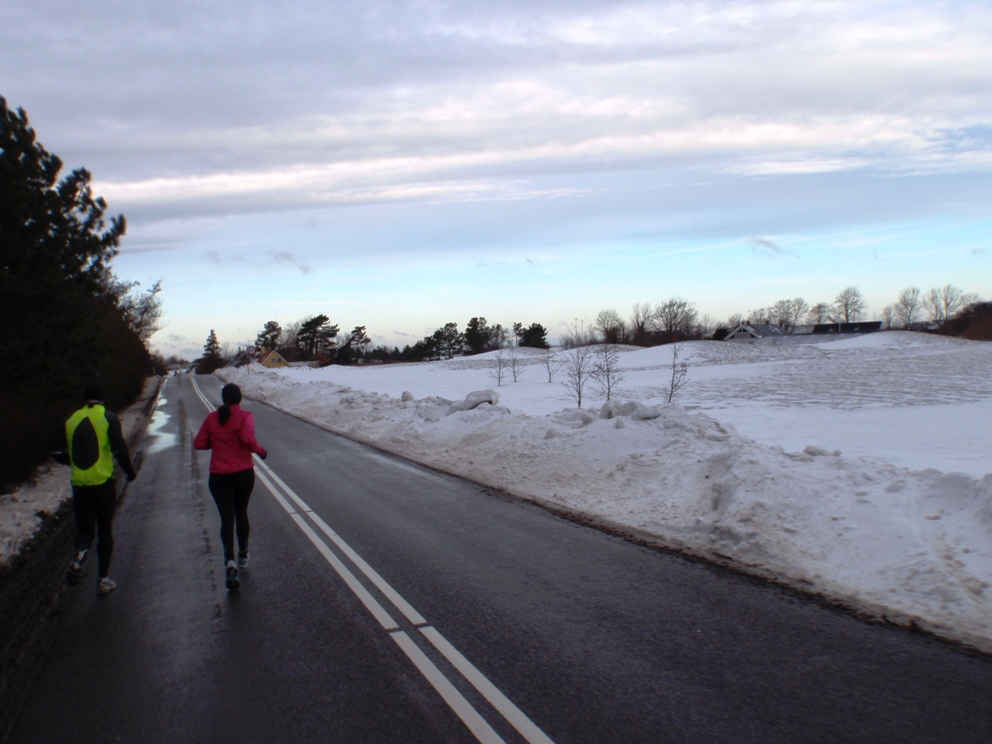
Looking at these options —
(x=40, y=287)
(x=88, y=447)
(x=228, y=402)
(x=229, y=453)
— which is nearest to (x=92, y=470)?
(x=88, y=447)

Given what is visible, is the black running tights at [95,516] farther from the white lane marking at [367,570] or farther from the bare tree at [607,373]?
the bare tree at [607,373]

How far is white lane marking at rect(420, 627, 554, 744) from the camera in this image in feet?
12.0

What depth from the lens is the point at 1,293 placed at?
11.2m

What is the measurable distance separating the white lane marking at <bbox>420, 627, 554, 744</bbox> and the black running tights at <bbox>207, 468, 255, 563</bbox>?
8.13 ft

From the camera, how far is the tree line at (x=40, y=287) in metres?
11.0

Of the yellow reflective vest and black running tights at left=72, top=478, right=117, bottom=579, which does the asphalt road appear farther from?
the yellow reflective vest

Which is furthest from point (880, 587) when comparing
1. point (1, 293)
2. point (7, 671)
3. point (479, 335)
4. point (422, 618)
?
point (479, 335)

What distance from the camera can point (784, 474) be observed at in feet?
26.8

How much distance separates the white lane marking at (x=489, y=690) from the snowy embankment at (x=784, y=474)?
296 cm

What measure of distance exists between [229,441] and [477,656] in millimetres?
3368

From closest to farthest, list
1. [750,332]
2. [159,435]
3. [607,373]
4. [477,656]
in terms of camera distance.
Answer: [477,656] < [159,435] < [607,373] < [750,332]

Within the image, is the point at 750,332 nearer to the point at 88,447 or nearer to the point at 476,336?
the point at 476,336

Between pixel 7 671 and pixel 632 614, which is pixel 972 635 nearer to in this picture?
→ pixel 632 614

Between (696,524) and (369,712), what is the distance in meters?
4.65
